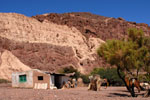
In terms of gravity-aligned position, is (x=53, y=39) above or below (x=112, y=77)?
above

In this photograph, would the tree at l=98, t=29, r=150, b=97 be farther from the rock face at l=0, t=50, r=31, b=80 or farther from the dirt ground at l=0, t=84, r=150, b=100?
the rock face at l=0, t=50, r=31, b=80

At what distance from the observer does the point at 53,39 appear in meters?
57.8

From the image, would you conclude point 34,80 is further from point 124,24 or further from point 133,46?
point 124,24

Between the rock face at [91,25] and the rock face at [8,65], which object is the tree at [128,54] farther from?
the rock face at [91,25]

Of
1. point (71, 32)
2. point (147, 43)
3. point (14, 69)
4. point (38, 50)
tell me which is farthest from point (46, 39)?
point (147, 43)

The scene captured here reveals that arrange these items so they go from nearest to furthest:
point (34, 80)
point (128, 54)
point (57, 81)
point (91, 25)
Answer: point (128, 54) → point (34, 80) → point (57, 81) → point (91, 25)

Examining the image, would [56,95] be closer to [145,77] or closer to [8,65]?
[145,77]

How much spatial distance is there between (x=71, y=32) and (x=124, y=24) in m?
22.2

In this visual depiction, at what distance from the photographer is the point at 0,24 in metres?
51.2

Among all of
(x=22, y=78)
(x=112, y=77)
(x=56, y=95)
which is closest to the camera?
(x=56, y=95)

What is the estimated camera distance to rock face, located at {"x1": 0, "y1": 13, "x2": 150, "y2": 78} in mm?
49344

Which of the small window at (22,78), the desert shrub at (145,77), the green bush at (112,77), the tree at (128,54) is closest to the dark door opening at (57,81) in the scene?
the small window at (22,78)

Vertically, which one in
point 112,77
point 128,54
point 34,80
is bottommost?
point 34,80

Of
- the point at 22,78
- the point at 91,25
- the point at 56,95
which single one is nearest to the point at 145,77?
the point at 56,95
